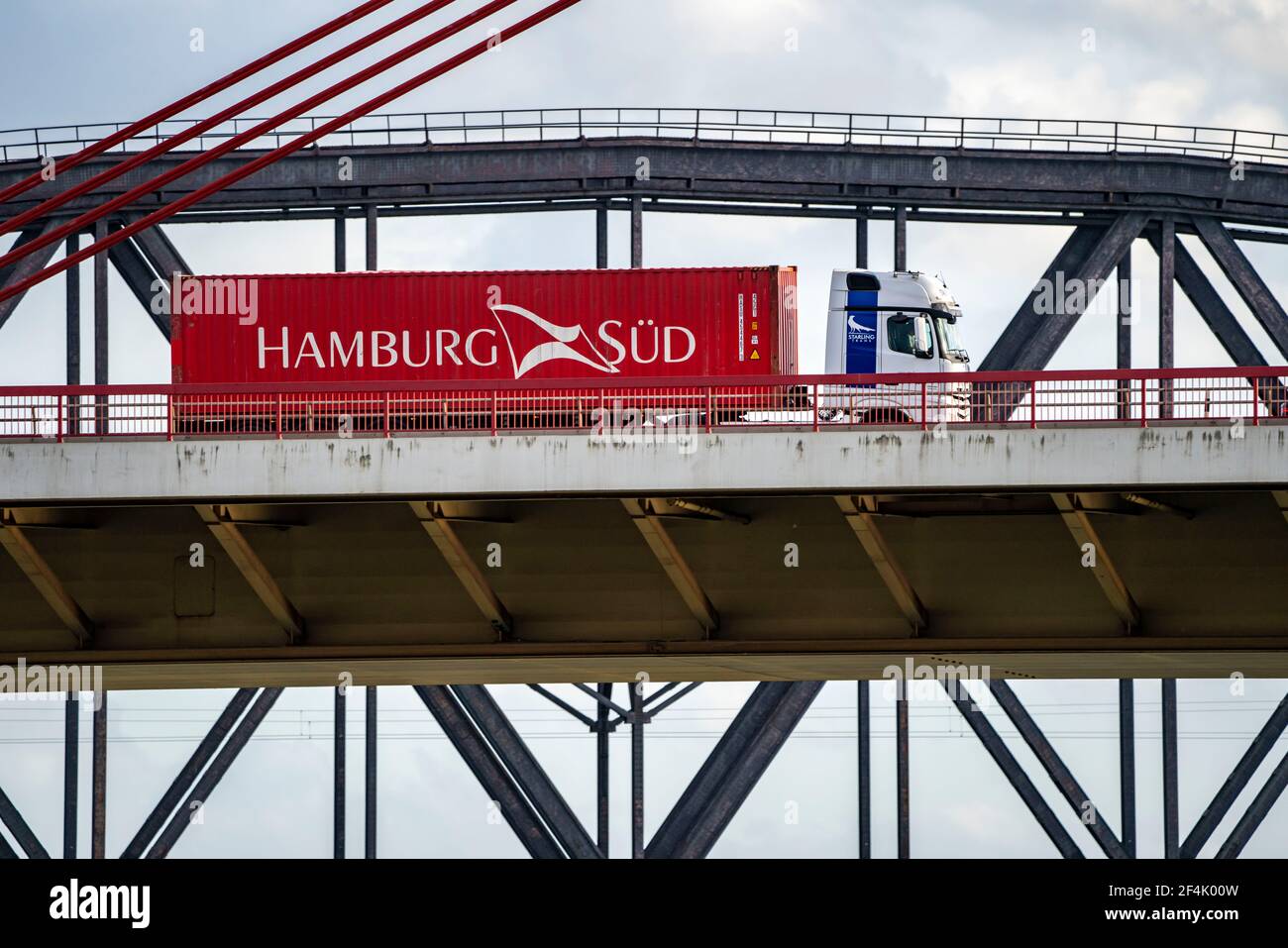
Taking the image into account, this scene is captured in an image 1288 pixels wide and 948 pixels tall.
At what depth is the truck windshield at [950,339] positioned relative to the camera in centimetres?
3462

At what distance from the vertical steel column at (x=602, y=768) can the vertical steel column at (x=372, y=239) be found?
1134 centimetres

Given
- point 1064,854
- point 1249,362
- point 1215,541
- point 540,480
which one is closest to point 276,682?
point 540,480

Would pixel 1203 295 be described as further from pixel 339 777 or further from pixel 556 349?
pixel 339 777

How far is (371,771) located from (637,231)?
14.3 meters

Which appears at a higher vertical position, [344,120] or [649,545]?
[344,120]

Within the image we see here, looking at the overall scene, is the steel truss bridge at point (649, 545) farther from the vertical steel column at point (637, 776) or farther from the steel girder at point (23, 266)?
the steel girder at point (23, 266)

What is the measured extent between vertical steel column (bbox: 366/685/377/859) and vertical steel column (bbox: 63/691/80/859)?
272 inches

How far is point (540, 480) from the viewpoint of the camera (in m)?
22.6

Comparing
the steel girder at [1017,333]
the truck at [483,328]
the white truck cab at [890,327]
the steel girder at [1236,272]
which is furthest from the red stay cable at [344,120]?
the steel girder at [1236,272]

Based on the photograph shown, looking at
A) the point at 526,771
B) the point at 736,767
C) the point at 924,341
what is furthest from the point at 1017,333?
the point at 526,771

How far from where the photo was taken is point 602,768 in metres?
41.1

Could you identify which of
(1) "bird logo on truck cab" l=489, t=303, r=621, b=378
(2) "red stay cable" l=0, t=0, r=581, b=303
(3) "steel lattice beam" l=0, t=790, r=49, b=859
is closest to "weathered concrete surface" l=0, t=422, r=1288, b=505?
(2) "red stay cable" l=0, t=0, r=581, b=303
